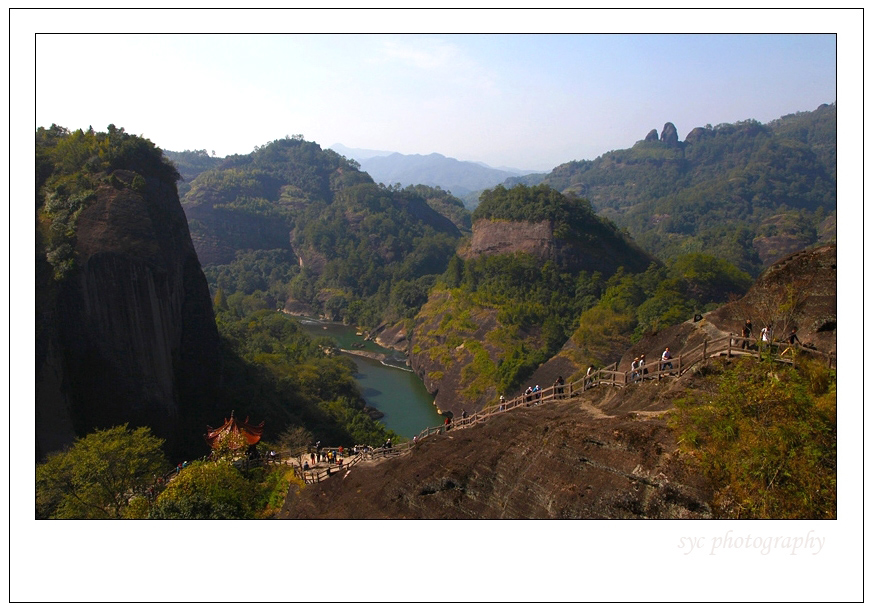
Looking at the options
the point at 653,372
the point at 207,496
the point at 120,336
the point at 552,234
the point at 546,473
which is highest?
the point at 552,234

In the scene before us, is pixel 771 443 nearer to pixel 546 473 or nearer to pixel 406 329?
pixel 546 473

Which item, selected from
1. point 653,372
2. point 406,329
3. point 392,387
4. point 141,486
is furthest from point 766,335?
point 406,329

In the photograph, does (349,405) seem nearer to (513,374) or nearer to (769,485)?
(513,374)

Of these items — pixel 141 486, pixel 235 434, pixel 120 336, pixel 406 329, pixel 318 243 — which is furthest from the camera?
pixel 318 243

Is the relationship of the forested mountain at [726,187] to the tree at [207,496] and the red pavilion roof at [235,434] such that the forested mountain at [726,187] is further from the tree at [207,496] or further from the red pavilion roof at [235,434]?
the tree at [207,496]

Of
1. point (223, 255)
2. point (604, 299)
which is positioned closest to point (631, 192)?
point (223, 255)

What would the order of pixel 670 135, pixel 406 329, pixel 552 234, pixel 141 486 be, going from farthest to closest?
pixel 670 135, pixel 406 329, pixel 552 234, pixel 141 486

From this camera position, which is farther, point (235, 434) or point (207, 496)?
point (235, 434)
